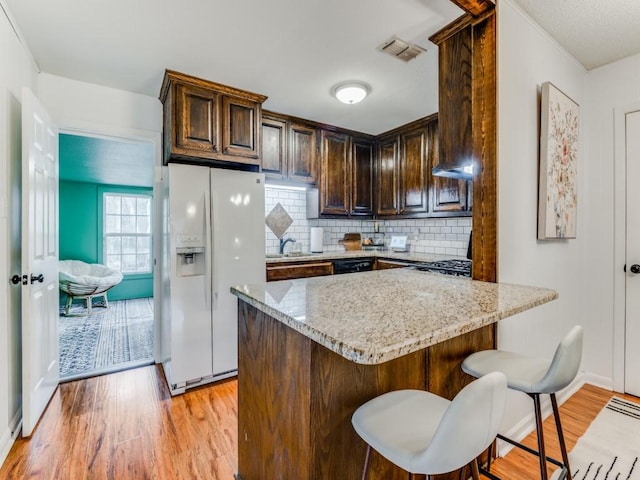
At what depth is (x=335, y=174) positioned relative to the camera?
12.2ft

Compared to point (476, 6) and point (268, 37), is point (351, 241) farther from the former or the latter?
point (476, 6)

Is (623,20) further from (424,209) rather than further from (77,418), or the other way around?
(77,418)

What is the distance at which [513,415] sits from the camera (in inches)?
69.6

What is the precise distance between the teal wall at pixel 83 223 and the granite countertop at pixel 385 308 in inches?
226

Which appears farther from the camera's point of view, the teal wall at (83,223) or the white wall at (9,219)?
the teal wall at (83,223)

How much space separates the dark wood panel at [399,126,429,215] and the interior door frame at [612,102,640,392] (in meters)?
1.48

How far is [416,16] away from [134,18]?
1575 millimetres

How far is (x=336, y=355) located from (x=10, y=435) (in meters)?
2.07

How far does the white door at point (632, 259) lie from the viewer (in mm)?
2297

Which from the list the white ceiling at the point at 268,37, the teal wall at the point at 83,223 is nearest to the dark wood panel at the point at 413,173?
the white ceiling at the point at 268,37

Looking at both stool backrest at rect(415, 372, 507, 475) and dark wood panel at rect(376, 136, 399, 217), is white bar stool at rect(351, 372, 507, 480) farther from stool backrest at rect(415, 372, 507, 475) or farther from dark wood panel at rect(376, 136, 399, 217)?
dark wood panel at rect(376, 136, 399, 217)

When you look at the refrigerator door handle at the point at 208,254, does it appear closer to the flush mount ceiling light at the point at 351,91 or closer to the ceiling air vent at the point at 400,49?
the flush mount ceiling light at the point at 351,91

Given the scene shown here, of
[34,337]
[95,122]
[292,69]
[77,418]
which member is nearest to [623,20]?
[292,69]

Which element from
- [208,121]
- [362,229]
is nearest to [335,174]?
[362,229]
